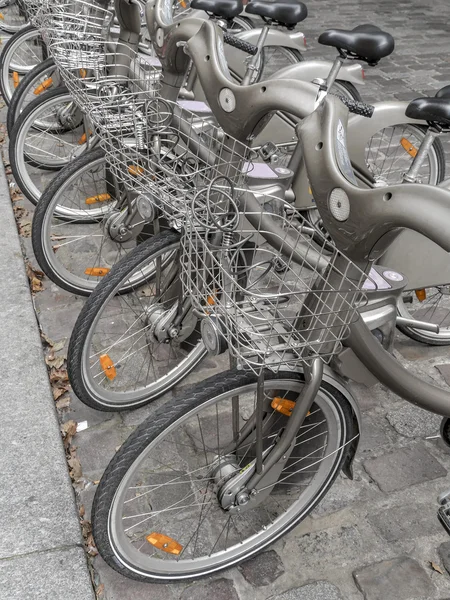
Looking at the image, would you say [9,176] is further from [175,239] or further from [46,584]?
[46,584]

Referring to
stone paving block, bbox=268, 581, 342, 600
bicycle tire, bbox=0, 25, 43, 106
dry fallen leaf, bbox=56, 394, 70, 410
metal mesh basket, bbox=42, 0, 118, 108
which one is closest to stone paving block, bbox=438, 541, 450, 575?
stone paving block, bbox=268, 581, 342, 600

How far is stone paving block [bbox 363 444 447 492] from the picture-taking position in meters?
2.96

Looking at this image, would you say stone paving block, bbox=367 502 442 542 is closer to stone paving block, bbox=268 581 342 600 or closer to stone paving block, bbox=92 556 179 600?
stone paving block, bbox=268 581 342 600

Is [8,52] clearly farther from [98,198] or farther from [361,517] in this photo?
[361,517]

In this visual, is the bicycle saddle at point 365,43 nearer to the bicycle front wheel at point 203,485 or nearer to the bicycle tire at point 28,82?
the bicycle front wheel at point 203,485

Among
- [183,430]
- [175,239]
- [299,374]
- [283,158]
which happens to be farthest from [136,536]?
[283,158]

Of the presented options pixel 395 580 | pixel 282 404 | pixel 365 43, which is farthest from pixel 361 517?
pixel 365 43

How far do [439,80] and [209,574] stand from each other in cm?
562

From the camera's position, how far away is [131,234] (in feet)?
11.4

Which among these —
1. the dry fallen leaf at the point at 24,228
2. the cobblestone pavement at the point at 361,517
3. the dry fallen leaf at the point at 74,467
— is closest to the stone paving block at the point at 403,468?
the cobblestone pavement at the point at 361,517

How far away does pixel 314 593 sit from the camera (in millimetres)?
2514

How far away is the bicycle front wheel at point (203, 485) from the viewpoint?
2246 millimetres

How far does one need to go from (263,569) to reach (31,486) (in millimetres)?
921

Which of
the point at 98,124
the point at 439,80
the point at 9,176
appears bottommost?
the point at 9,176
